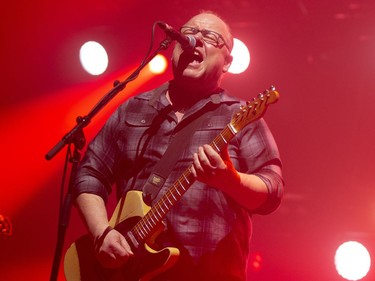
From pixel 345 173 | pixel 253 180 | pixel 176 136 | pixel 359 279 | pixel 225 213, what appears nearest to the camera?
pixel 253 180

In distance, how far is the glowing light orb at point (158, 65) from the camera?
514cm

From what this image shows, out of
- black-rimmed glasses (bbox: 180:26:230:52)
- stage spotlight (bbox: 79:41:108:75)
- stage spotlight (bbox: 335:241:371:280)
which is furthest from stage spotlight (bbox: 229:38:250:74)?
black-rimmed glasses (bbox: 180:26:230:52)

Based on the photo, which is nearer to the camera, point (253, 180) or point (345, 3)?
point (253, 180)

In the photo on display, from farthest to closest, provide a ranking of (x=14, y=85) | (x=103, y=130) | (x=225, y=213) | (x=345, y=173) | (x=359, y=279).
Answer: (x=14, y=85), (x=345, y=173), (x=359, y=279), (x=103, y=130), (x=225, y=213)

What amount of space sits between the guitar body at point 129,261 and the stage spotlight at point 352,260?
235 centimetres

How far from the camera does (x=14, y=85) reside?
16.9 ft

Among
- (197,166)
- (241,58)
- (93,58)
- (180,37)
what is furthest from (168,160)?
(93,58)

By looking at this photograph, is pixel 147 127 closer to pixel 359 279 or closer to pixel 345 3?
pixel 359 279

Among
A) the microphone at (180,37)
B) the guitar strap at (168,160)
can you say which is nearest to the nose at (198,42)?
the microphone at (180,37)

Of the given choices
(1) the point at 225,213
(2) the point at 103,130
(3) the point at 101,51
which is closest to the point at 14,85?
(3) the point at 101,51

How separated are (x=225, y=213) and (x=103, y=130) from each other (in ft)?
2.91

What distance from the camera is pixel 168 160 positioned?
2.63 meters

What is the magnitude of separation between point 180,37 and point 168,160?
0.61 meters

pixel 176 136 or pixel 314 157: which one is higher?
pixel 314 157
